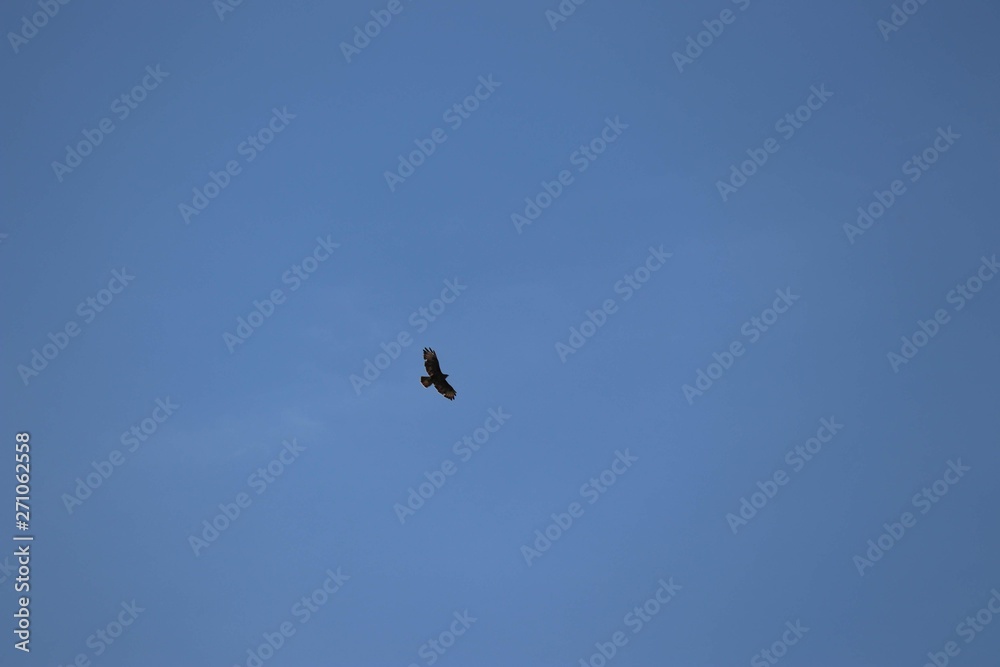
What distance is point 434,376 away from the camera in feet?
302

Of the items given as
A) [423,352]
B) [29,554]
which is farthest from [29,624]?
[423,352]

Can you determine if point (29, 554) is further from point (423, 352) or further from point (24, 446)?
point (423, 352)

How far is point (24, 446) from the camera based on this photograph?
92438mm

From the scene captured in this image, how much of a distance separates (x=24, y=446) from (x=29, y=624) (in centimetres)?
807

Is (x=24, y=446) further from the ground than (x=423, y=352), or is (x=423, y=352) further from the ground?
(x=423, y=352)

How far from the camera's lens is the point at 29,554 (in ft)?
303

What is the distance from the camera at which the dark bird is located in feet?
301

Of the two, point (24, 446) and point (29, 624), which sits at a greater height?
point (24, 446)

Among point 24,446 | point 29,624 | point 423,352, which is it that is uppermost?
point 423,352

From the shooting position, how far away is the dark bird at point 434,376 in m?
91.7

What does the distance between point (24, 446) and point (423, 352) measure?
18.4 m

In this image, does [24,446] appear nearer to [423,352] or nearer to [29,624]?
[29,624]

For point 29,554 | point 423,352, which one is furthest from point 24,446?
point 423,352

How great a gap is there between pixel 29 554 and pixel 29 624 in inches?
129
